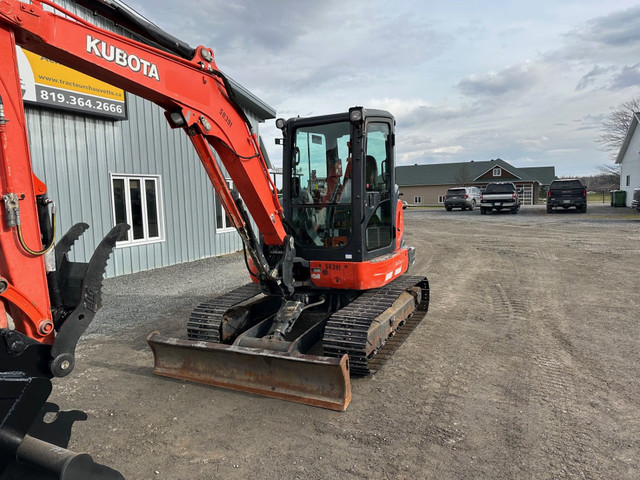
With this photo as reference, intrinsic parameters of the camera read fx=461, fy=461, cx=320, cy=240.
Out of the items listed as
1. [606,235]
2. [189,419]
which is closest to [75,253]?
[189,419]

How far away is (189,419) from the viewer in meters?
3.84

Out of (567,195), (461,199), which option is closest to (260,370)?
(567,195)

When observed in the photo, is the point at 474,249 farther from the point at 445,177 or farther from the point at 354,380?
the point at 445,177

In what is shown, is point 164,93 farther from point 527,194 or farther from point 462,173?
point 462,173

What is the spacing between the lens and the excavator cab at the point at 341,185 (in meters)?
5.04

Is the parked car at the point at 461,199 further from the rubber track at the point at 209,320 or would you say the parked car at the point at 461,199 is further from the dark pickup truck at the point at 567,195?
the rubber track at the point at 209,320

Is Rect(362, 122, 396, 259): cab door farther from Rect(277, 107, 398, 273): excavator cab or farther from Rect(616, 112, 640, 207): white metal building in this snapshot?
Rect(616, 112, 640, 207): white metal building

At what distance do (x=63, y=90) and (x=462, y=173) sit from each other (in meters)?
49.1

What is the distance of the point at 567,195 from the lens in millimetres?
26219

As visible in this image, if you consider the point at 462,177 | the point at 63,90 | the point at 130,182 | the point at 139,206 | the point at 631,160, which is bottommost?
the point at 139,206

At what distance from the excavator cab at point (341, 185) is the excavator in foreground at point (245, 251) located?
0.6 inches

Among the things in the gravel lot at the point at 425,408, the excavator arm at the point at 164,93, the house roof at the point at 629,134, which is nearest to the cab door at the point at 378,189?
the excavator arm at the point at 164,93

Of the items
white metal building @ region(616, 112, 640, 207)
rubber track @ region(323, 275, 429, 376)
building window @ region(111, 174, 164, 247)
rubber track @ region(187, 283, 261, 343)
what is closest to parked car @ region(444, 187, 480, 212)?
white metal building @ region(616, 112, 640, 207)

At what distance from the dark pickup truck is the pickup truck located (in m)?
1.98
